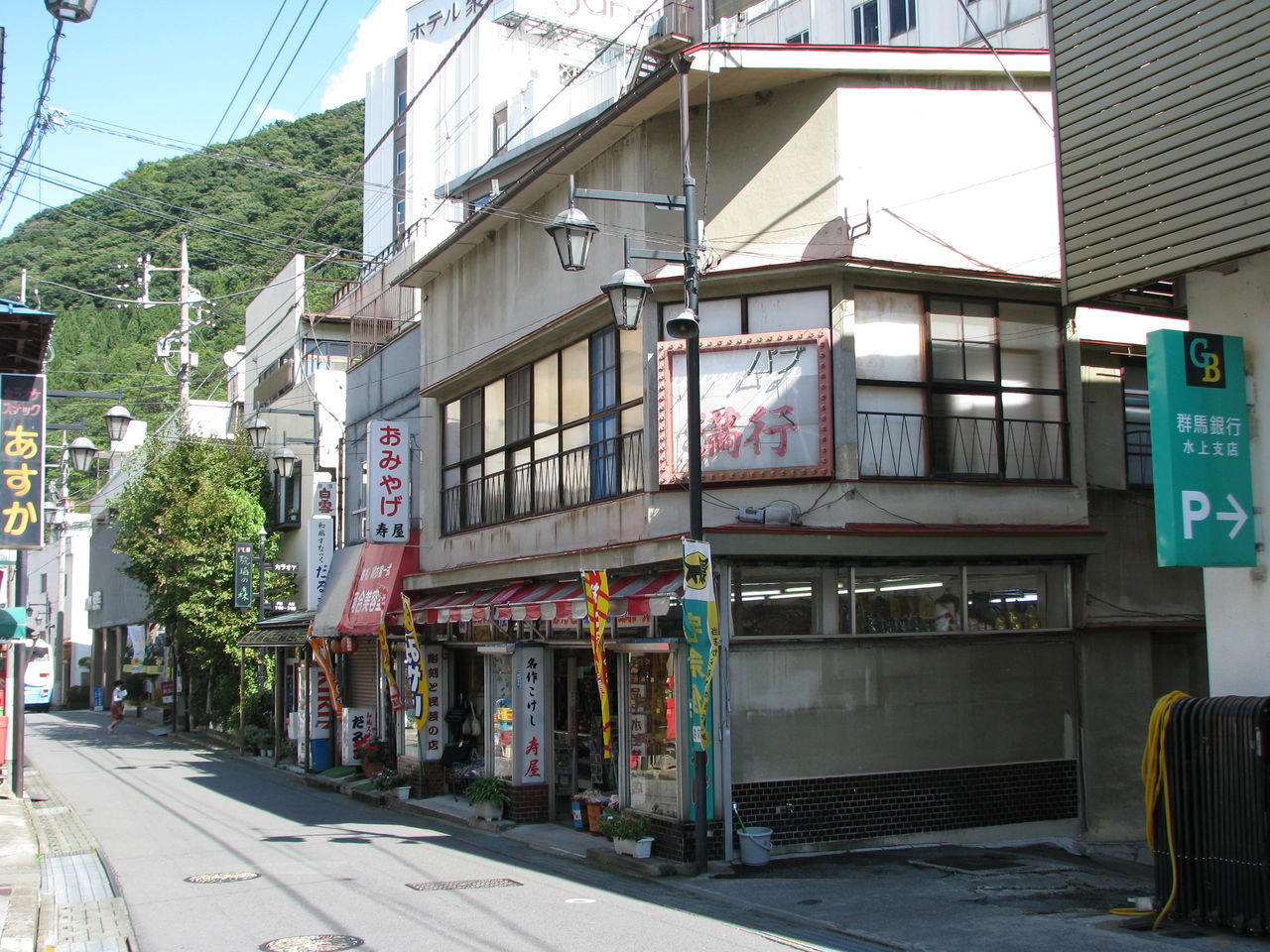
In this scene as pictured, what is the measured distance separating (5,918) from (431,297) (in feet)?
48.5

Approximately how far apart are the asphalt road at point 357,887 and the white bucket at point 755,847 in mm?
1202

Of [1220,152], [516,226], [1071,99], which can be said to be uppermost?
[516,226]

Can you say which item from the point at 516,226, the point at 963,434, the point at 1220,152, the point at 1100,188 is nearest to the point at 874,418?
the point at 963,434

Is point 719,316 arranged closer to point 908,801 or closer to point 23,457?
point 908,801

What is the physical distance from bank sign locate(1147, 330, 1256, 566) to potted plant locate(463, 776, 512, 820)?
1130 centimetres

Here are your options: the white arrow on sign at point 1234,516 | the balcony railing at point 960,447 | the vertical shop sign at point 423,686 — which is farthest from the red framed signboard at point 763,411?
the vertical shop sign at point 423,686

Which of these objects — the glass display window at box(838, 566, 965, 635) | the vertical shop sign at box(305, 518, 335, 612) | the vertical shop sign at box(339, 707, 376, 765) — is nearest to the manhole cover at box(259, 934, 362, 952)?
the glass display window at box(838, 566, 965, 635)

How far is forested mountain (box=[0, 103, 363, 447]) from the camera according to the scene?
3695 cm

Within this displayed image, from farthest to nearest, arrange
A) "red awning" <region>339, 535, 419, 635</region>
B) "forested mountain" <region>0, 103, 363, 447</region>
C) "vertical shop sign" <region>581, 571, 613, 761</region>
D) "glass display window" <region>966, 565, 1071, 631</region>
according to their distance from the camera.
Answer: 1. "forested mountain" <region>0, 103, 363, 447</region>
2. "red awning" <region>339, 535, 419, 635</region>
3. "glass display window" <region>966, 565, 1071, 631</region>
4. "vertical shop sign" <region>581, 571, 613, 761</region>

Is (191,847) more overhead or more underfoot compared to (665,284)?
more underfoot

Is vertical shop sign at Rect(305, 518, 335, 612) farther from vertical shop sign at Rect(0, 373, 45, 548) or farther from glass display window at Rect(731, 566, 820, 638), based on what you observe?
glass display window at Rect(731, 566, 820, 638)

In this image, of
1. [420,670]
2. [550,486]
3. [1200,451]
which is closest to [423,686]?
[420,670]

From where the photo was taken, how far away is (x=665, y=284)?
1591 cm

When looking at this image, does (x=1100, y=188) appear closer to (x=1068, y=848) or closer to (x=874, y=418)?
(x=874, y=418)
